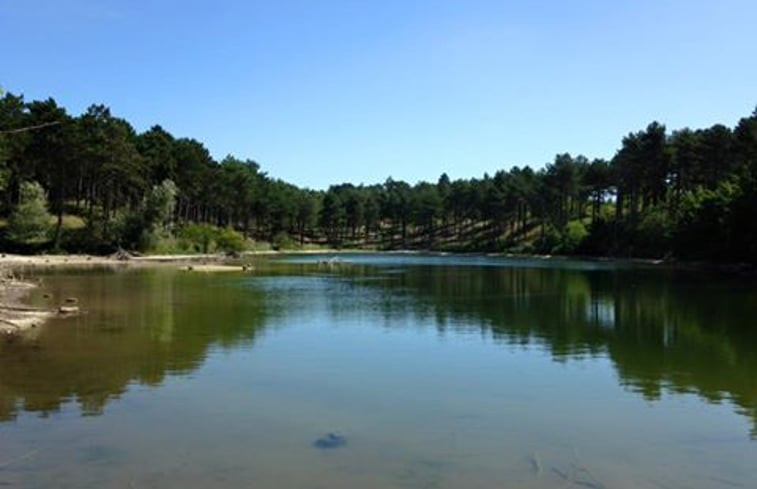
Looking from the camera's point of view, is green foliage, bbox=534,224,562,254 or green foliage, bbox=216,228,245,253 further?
green foliage, bbox=534,224,562,254

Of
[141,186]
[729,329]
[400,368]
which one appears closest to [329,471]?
[400,368]

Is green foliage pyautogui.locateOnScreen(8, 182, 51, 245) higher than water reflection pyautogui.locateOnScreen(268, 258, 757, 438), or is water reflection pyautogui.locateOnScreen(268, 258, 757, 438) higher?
green foliage pyautogui.locateOnScreen(8, 182, 51, 245)

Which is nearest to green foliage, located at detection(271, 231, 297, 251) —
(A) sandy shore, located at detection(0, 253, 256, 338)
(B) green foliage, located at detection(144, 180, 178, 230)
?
(A) sandy shore, located at detection(0, 253, 256, 338)

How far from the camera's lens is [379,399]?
19.5m

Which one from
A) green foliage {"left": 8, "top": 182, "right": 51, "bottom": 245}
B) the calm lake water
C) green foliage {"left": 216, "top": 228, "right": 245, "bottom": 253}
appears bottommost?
the calm lake water

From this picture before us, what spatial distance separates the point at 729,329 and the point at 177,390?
24394 mm

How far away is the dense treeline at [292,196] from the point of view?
8881cm

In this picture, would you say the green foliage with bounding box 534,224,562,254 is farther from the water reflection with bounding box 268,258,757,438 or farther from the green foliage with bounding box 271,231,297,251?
the water reflection with bounding box 268,258,757,438

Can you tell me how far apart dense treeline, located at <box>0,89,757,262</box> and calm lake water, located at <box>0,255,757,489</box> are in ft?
89.2

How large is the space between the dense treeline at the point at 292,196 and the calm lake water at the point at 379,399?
27.2 m

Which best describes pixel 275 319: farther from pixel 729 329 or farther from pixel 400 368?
pixel 729 329

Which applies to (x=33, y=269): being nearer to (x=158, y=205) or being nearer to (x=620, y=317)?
(x=158, y=205)

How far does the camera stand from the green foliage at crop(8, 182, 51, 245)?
292ft

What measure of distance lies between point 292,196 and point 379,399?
521 feet
